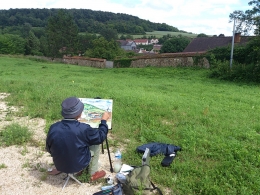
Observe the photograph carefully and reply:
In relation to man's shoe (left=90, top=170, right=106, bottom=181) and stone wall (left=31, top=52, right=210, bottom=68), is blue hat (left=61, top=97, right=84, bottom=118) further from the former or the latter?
stone wall (left=31, top=52, right=210, bottom=68)

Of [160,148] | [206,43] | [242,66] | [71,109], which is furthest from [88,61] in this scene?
[71,109]

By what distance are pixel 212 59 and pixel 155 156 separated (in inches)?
699

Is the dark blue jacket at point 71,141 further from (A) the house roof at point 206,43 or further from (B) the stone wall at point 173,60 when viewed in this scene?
(A) the house roof at point 206,43

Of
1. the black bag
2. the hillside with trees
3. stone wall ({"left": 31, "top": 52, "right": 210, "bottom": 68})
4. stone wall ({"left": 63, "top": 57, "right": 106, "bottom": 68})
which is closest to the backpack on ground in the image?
the black bag

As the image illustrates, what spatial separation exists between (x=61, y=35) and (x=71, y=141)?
145ft

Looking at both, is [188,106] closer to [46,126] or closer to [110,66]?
[46,126]

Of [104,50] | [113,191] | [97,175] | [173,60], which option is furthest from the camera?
[104,50]

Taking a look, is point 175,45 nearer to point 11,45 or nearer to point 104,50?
point 104,50

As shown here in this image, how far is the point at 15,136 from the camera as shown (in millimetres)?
5355

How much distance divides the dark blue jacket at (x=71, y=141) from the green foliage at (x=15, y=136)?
2062 millimetres

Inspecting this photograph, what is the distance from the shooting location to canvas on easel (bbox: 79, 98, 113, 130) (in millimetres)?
4617

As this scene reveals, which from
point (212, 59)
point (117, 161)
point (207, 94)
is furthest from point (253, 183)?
point (212, 59)

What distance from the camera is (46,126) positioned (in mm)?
6180

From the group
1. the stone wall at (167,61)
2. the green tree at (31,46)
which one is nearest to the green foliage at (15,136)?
the stone wall at (167,61)
